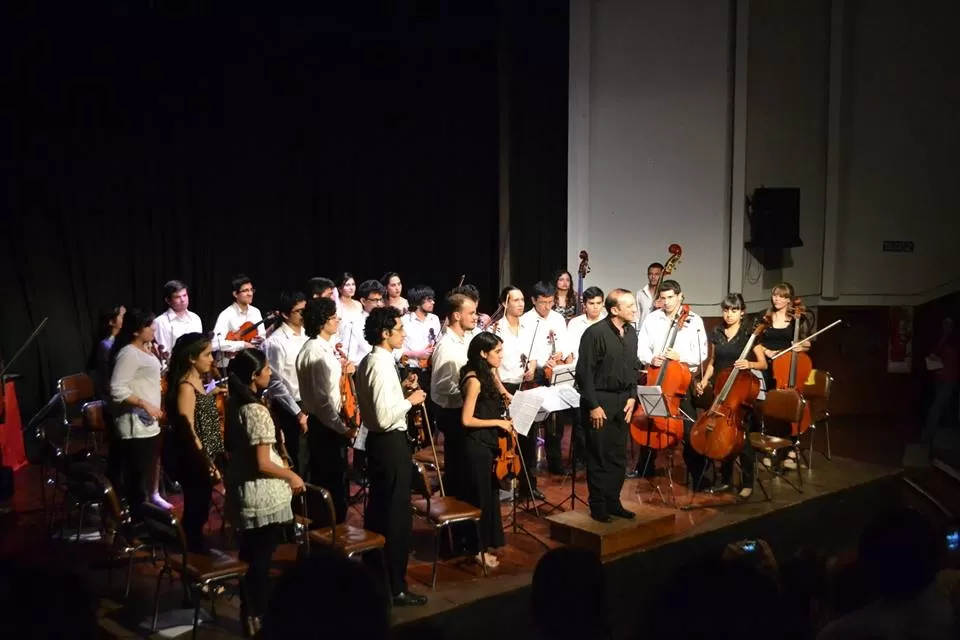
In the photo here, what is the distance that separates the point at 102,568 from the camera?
6.04 meters

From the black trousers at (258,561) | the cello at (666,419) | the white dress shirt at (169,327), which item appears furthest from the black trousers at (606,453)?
the white dress shirt at (169,327)

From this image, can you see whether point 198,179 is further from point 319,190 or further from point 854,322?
point 854,322

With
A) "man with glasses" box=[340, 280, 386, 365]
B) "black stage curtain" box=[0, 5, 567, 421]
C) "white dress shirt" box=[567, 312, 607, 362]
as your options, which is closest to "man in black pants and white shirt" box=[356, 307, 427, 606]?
"man with glasses" box=[340, 280, 386, 365]

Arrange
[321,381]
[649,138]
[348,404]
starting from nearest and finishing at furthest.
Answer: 1. [321,381]
2. [348,404]
3. [649,138]

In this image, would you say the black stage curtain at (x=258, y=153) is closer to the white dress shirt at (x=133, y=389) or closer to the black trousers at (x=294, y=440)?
the white dress shirt at (x=133, y=389)

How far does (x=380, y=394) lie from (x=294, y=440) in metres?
1.56

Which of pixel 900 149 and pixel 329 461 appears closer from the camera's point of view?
pixel 329 461

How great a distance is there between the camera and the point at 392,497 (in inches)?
216

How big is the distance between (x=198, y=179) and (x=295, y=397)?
3.94 meters

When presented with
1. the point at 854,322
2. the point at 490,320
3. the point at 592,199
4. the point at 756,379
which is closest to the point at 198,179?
the point at 490,320

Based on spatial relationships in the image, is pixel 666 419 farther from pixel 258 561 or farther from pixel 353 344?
pixel 258 561

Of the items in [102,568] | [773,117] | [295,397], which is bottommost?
[102,568]

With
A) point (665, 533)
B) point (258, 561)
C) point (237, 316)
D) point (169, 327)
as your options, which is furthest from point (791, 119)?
point (258, 561)

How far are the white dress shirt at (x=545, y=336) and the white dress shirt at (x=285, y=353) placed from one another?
7.09 feet
